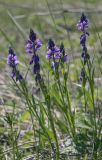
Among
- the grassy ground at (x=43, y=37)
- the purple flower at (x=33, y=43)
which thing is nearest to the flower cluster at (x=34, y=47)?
the purple flower at (x=33, y=43)

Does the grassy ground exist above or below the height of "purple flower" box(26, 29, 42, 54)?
above

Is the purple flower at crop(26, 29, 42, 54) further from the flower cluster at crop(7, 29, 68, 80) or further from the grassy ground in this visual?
the grassy ground

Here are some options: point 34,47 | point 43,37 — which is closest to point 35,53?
point 34,47

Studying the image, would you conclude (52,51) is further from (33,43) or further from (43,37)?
(43,37)

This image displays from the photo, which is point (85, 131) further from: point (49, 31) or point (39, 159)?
point (49, 31)

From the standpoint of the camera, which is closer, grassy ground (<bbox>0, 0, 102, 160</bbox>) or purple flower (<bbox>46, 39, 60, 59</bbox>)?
purple flower (<bbox>46, 39, 60, 59</bbox>)

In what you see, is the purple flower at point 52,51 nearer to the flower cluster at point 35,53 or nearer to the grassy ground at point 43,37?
the flower cluster at point 35,53

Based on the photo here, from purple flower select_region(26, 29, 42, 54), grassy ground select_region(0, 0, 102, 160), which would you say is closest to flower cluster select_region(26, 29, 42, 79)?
purple flower select_region(26, 29, 42, 54)

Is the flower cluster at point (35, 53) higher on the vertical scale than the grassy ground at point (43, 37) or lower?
lower
